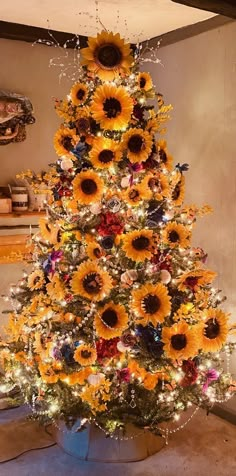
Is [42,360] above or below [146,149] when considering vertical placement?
below

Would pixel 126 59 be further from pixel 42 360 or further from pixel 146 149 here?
pixel 42 360

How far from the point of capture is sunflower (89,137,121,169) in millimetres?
2516

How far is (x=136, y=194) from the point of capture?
2.55 metres

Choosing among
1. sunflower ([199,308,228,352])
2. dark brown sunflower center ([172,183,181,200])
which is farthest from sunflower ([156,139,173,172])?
sunflower ([199,308,228,352])

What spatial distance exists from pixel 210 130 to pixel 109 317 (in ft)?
4.86

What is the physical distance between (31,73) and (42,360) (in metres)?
2.06

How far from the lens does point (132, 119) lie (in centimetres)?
260

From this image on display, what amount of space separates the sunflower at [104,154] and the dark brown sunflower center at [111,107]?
138 mm

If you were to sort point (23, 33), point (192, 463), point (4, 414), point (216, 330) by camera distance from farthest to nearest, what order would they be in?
point (23, 33)
point (4, 414)
point (192, 463)
point (216, 330)

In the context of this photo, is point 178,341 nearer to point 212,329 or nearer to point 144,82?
point 212,329

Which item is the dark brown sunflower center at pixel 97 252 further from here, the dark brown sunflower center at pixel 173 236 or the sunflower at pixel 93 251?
the dark brown sunflower center at pixel 173 236

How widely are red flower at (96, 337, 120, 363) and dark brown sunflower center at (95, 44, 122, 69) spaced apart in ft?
4.29

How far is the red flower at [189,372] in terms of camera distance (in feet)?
8.27

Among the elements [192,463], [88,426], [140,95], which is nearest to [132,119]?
[140,95]
